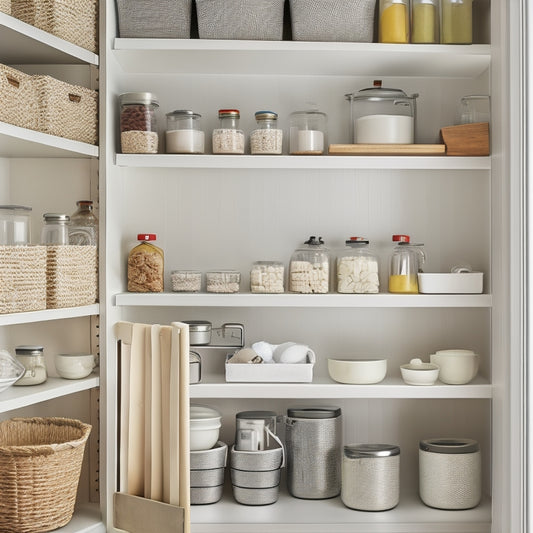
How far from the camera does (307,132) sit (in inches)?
95.8

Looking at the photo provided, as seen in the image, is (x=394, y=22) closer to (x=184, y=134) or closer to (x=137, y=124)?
(x=184, y=134)

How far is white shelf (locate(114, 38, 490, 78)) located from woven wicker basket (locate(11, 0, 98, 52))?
139 millimetres

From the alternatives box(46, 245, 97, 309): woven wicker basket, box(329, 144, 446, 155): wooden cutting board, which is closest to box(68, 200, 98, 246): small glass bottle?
box(46, 245, 97, 309): woven wicker basket

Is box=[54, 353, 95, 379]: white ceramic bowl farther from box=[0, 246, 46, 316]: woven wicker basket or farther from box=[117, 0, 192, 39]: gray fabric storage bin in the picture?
box=[117, 0, 192, 39]: gray fabric storage bin

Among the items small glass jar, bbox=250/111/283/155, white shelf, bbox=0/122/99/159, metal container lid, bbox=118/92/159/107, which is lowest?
white shelf, bbox=0/122/99/159

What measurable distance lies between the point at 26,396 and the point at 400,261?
1255 mm

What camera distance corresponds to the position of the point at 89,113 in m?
2.29

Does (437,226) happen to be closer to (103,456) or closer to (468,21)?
(468,21)

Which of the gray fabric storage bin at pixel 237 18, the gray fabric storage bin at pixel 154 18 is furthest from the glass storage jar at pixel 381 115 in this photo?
the gray fabric storage bin at pixel 154 18

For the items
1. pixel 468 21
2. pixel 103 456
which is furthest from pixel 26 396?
pixel 468 21

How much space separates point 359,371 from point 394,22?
3.74 feet

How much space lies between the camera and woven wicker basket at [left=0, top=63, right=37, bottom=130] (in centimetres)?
200

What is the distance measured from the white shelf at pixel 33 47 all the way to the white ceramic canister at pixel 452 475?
5.44ft

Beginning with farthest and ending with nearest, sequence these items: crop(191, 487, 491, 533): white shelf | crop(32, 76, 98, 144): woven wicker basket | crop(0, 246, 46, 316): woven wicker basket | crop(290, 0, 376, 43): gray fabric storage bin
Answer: crop(290, 0, 376, 43): gray fabric storage bin → crop(191, 487, 491, 533): white shelf → crop(32, 76, 98, 144): woven wicker basket → crop(0, 246, 46, 316): woven wicker basket
